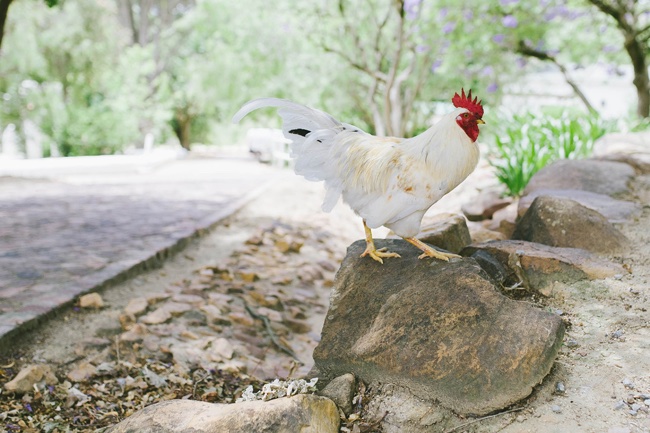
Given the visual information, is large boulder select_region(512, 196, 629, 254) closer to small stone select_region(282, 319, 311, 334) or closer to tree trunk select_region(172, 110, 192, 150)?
small stone select_region(282, 319, 311, 334)

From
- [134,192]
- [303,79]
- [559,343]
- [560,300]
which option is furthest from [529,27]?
[559,343]

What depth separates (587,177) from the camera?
15.8 feet

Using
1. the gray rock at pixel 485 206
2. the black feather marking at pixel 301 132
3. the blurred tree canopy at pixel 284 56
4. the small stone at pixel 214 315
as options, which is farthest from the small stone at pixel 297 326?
the blurred tree canopy at pixel 284 56

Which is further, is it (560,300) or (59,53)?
(59,53)

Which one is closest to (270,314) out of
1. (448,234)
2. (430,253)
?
(448,234)

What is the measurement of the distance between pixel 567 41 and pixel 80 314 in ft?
35.7

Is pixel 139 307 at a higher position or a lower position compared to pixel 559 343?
lower

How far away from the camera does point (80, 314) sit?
147 inches

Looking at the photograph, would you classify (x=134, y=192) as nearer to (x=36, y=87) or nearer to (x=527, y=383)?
(x=527, y=383)

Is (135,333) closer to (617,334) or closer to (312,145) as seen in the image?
(312,145)

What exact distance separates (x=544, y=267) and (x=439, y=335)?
3.06 feet

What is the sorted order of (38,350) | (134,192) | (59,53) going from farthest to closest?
1. (59,53)
2. (134,192)
3. (38,350)

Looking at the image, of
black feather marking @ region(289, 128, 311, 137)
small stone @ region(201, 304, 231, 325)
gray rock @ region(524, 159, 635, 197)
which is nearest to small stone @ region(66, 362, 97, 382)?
small stone @ region(201, 304, 231, 325)

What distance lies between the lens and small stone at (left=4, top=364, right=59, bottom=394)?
2.79 meters
